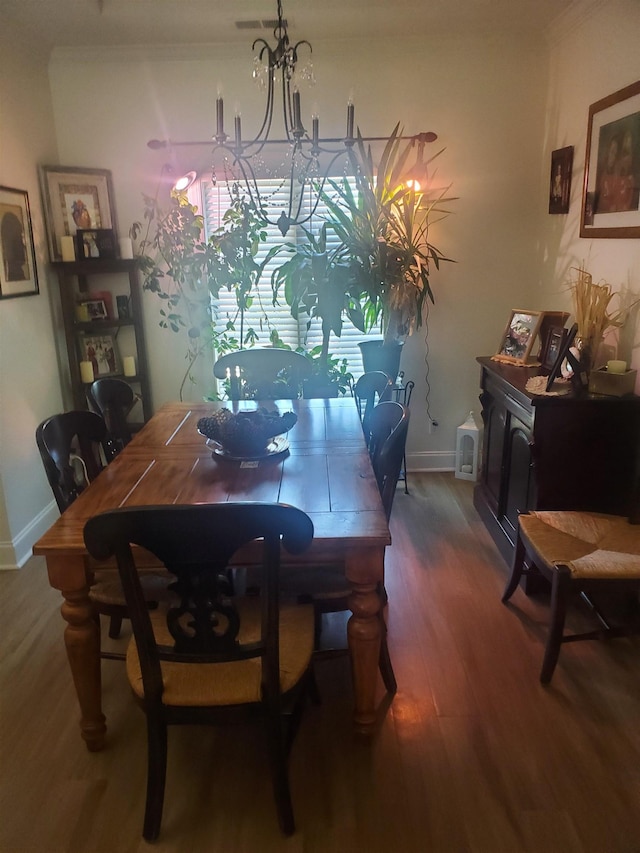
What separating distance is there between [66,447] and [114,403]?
51cm

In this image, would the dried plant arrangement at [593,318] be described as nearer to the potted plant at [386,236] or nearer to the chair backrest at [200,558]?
the potted plant at [386,236]

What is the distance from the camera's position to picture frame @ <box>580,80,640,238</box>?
8.21ft

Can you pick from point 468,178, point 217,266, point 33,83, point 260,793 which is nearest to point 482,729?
point 260,793

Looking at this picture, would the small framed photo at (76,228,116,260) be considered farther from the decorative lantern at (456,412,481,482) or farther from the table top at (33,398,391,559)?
the decorative lantern at (456,412,481,482)

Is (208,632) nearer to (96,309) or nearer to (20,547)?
(20,547)

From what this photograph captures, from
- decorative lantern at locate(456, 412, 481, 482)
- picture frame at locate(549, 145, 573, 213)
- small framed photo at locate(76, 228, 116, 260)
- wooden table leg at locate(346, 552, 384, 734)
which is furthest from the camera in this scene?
decorative lantern at locate(456, 412, 481, 482)

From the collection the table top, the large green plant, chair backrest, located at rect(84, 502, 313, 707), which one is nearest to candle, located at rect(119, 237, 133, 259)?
the large green plant

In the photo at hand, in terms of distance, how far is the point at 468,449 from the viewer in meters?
3.99

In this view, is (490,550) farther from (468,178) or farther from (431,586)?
(468,178)

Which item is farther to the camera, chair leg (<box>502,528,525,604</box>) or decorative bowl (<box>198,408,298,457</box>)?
chair leg (<box>502,528,525,604</box>)

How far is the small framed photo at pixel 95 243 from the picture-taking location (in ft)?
11.4

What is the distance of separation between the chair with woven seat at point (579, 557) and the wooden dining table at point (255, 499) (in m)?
0.64

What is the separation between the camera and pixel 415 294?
3396mm

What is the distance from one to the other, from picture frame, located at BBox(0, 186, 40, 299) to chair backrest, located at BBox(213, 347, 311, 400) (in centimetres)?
109
